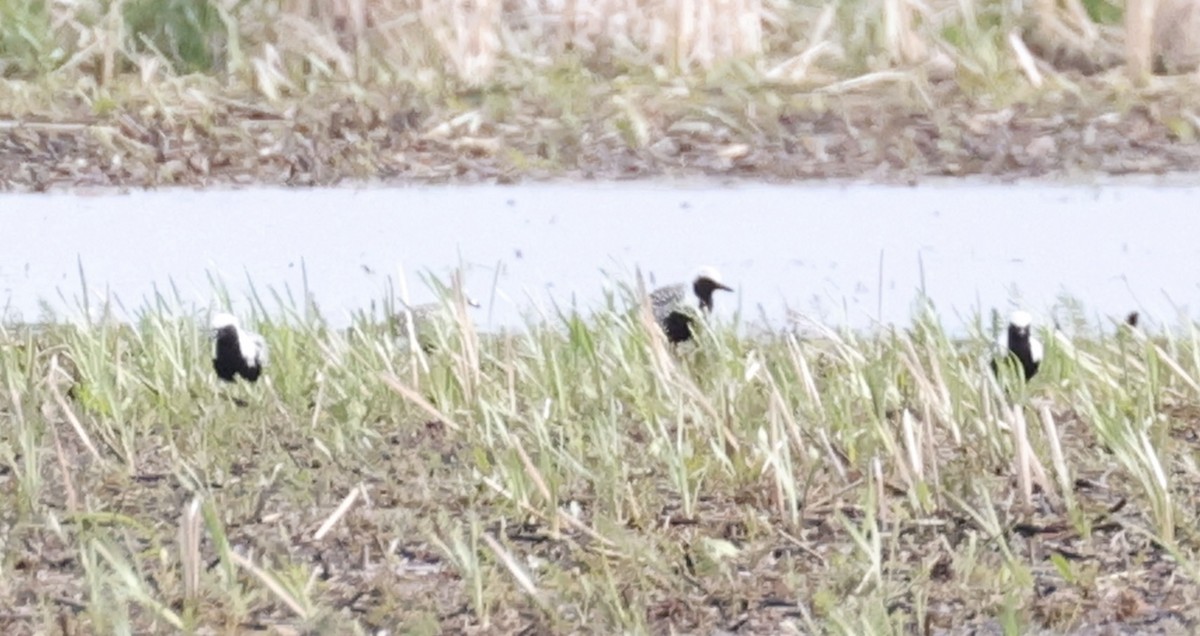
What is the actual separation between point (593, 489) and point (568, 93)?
11.8 ft

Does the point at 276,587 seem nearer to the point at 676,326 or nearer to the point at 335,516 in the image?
the point at 335,516

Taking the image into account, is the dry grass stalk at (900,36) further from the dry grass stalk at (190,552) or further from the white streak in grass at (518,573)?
the dry grass stalk at (190,552)

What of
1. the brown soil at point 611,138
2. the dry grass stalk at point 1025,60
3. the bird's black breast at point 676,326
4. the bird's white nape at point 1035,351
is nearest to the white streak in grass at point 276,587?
the bird's white nape at point 1035,351

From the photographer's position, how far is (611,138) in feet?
20.3

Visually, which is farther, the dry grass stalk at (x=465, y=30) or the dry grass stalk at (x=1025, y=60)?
the dry grass stalk at (x=465, y=30)

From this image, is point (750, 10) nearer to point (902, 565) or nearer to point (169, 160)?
point (169, 160)

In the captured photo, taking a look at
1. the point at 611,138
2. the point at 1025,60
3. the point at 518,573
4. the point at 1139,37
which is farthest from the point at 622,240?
the point at 518,573

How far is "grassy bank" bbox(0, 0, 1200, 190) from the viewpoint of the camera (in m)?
6.09

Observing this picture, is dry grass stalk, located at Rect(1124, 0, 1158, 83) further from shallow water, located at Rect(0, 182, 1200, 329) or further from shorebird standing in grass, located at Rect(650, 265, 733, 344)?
shorebird standing in grass, located at Rect(650, 265, 733, 344)

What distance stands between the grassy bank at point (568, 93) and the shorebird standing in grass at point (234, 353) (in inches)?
89.2

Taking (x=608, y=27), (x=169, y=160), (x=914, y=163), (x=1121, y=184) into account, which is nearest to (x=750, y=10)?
(x=608, y=27)

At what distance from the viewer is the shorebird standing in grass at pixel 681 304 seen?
431 cm

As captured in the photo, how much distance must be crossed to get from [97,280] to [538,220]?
54.8 inches

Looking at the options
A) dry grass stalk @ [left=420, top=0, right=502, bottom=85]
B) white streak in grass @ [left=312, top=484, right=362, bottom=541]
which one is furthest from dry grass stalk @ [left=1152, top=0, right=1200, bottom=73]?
white streak in grass @ [left=312, top=484, right=362, bottom=541]
